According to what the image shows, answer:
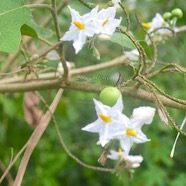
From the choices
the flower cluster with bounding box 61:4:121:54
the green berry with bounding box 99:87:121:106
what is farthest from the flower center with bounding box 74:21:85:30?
the green berry with bounding box 99:87:121:106

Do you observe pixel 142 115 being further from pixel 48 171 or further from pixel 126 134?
pixel 48 171

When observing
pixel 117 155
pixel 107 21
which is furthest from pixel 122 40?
pixel 117 155

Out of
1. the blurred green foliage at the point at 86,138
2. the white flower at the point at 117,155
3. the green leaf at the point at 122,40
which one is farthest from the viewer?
the blurred green foliage at the point at 86,138

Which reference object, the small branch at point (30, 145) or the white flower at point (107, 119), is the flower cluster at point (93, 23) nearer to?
the white flower at point (107, 119)

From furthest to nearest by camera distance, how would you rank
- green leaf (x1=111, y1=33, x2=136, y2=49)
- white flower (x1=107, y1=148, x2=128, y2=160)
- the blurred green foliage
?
the blurred green foliage < white flower (x1=107, y1=148, x2=128, y2=160) < green leaf (x1=111, y1=33, x2=136, y2=49)

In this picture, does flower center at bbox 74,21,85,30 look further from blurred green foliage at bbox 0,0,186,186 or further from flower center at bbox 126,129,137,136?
blurred green foliage at bbox 0,0,186,186

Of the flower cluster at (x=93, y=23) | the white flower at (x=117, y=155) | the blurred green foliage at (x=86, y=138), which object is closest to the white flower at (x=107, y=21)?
the flower cluster at (x=93, y=23)

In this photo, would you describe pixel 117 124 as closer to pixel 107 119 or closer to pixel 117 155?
pixel 107 119
